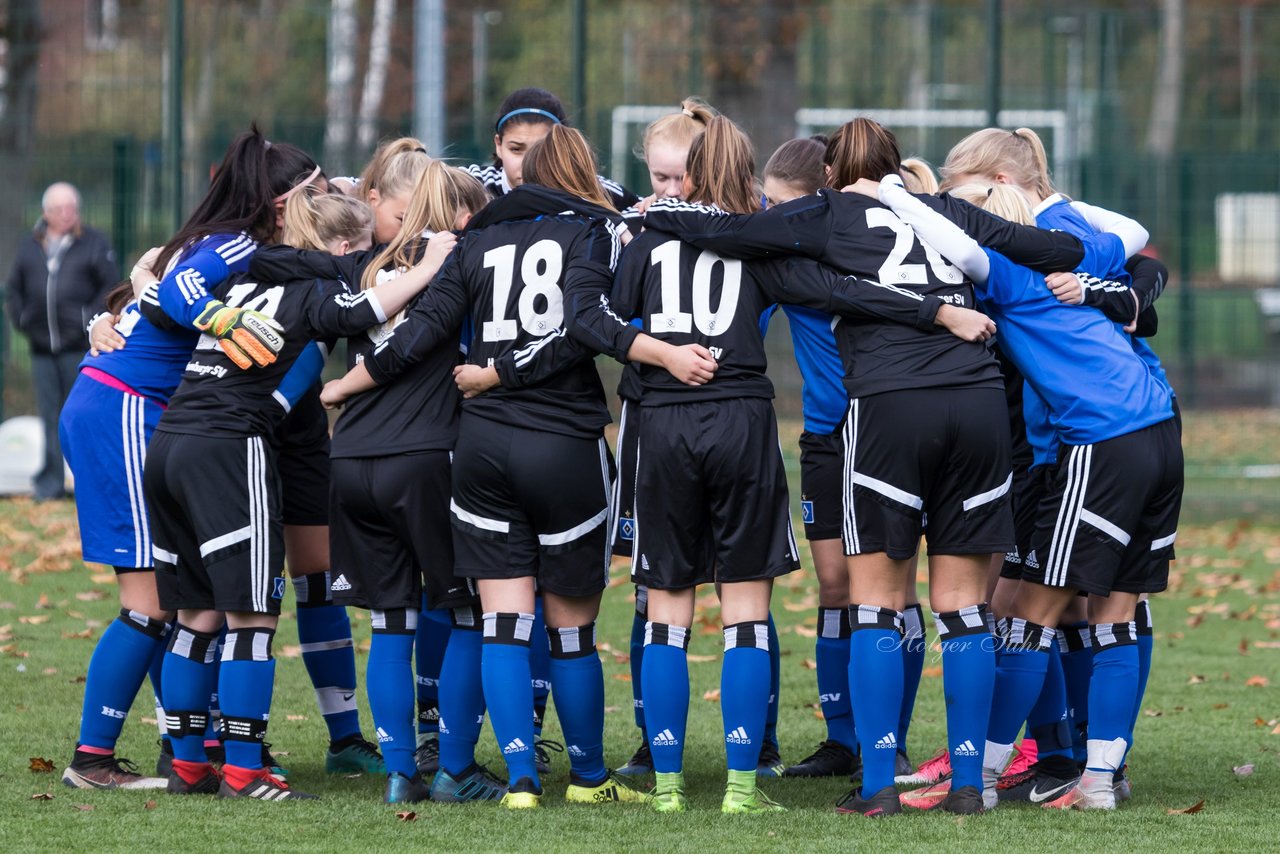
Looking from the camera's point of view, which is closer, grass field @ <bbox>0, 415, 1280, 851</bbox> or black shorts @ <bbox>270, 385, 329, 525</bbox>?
grass field @ <bbox>0, 415, 1280, 851</bbox>

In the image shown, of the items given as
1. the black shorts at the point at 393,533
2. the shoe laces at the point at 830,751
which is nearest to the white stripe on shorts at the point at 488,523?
the black shorts at the point at 393,533

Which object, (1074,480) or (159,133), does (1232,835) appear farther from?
(159,133)

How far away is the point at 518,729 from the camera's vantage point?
5.24 meters

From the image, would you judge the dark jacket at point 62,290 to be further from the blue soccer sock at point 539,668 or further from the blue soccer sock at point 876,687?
the blue soccer sock at point 876,687

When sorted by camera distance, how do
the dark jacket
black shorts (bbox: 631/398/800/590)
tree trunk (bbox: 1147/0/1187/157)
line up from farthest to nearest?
1. tree trunk (bbox: 1147/0/1187/157)
2. the dark jacket
3. black shorts (bbox: 631/398/800/590)

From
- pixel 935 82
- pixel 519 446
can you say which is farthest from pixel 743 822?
pixel 935 82

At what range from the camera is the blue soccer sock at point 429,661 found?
19.7 feet

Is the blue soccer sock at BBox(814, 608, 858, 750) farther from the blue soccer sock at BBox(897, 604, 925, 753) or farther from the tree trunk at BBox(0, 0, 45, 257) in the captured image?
the tree trunk at BBox(0, 0, 45, 257)

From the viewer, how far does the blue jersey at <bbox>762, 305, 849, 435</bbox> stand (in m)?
5.59

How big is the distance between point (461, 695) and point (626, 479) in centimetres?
86

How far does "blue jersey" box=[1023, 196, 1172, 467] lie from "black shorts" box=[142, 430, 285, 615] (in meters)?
2.44

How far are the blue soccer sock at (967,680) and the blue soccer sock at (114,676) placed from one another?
260cm

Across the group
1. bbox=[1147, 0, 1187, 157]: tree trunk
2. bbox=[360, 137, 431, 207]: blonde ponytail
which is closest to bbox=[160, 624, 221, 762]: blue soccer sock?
bbox=[360, 137, 431, 207]: blonde ponytail

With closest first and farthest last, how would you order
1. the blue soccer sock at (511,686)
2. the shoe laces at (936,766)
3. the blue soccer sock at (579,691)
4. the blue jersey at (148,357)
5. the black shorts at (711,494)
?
the black shorts at (711,494) < the blue soccer sock at (511,686) < the blue soccer sock at (579,691) < the blue jersey at (148,357) < the shoe laces at (936,766)
